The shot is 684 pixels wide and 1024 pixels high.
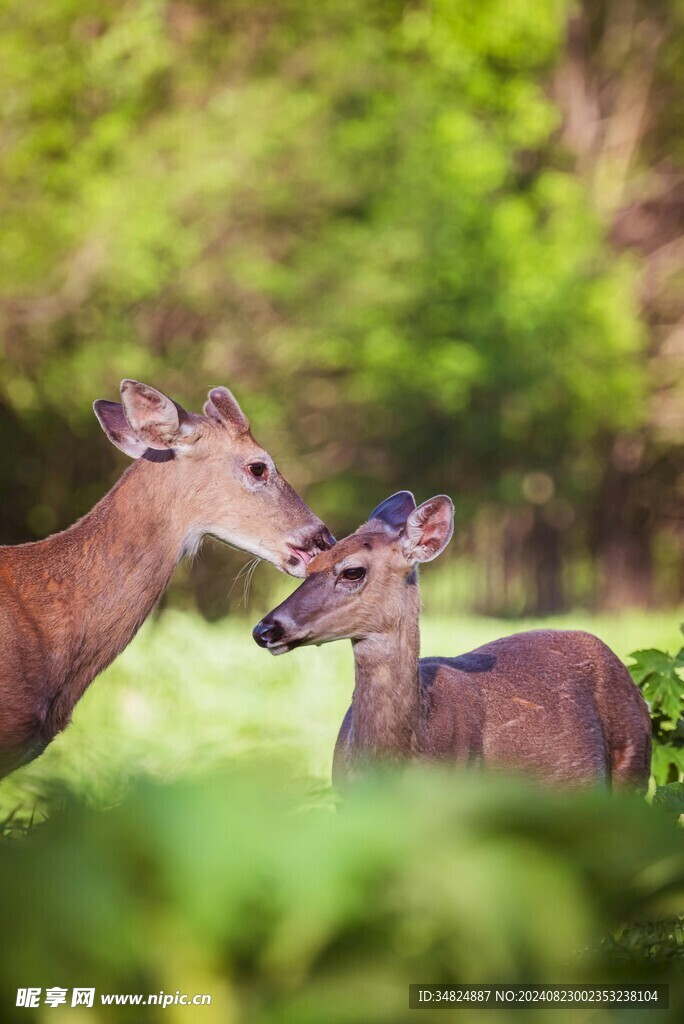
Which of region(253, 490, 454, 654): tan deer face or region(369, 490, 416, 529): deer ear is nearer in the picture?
region(253, 490, 454, 654): tan deer face

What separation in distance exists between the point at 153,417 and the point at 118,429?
0.15 m

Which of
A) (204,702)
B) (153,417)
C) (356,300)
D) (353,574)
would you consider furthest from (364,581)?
(356,300)

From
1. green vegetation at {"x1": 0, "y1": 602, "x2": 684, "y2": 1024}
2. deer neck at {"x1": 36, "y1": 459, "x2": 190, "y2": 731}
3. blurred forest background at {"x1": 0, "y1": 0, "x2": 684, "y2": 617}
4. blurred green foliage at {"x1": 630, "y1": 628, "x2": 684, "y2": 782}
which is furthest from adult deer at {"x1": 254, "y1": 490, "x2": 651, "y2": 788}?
blurred forest background at {"x1": 0, "y1": 0, "x2": 684, "y2": 617}

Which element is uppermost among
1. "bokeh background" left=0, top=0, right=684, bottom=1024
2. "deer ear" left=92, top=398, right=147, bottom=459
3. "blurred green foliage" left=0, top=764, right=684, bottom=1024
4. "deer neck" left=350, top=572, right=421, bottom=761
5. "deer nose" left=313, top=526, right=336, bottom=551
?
"bokeh background" left=0, top=0, right=684, bottom=1024

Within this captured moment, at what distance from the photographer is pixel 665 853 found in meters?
2.17

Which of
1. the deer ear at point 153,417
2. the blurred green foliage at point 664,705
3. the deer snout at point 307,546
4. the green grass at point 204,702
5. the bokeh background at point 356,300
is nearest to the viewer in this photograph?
the deer ear at point 153,417

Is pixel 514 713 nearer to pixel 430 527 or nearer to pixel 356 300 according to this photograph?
pixel 430 527

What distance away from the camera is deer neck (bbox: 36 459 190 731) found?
4.40 meters

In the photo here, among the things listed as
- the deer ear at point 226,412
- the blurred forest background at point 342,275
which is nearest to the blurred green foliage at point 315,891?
the deer ear at point 226,412

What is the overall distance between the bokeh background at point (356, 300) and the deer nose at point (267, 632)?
0.57 metres

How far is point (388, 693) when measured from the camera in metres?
4.34

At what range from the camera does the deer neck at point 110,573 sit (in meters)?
4.40

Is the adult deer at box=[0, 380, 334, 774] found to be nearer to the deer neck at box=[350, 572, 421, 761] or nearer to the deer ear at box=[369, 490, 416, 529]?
the deer ear at box=[369, 490, 416, 529]

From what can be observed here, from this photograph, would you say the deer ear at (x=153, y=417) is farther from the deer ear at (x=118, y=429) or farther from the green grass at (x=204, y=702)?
the green grass at (x=204, y=702)
